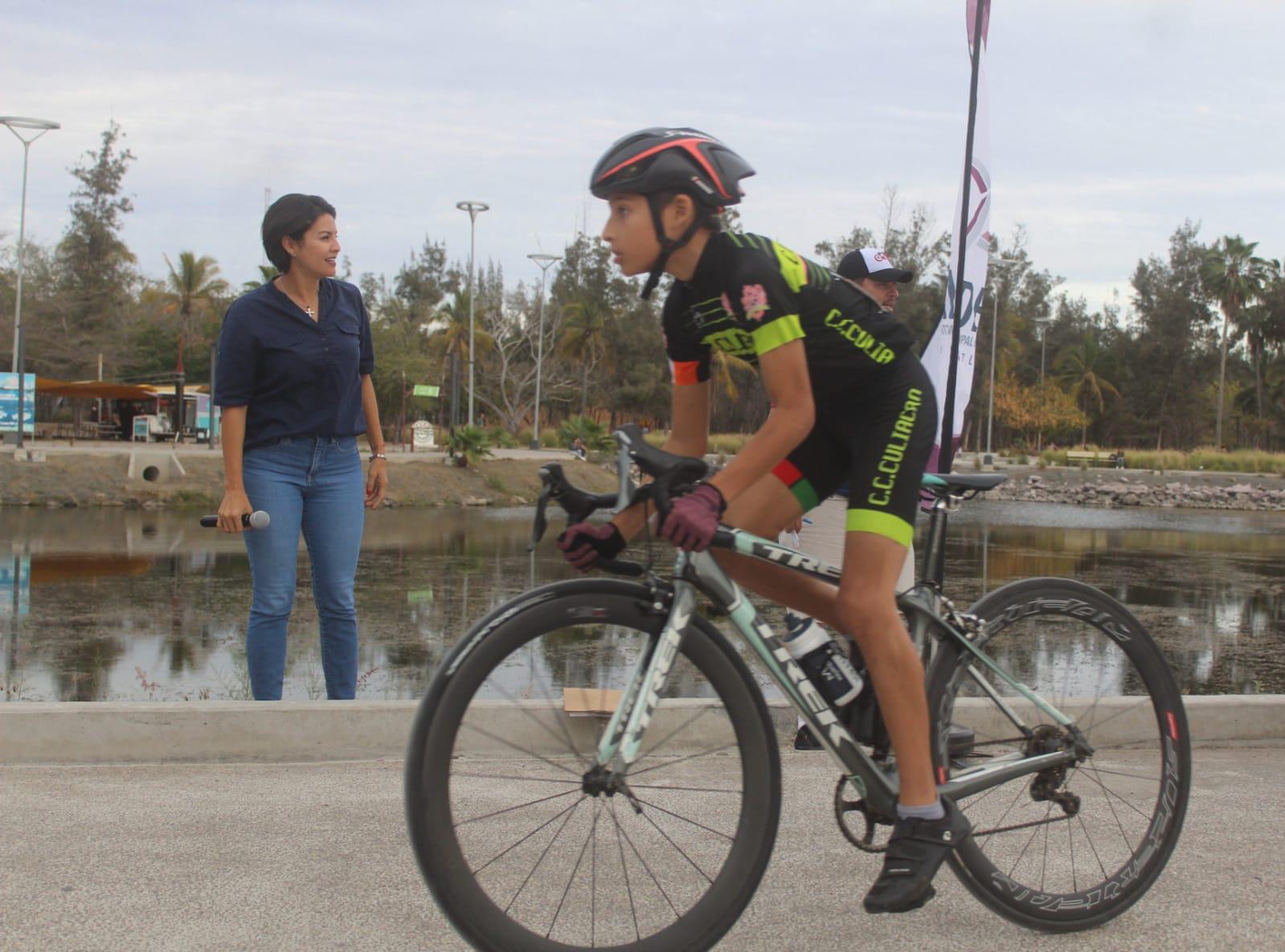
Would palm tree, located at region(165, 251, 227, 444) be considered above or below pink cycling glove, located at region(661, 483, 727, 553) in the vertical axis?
above

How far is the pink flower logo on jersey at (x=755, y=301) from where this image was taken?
2.44 m

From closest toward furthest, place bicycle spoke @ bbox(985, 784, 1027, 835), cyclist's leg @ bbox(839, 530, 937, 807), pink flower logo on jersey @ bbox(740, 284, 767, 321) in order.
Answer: pink flower logo on jersey @ bbox(740, 284, 767, 321), cyclist's leg @ bbox(839, 530, 937, 807), bicycle spoke @ bbox(985, 784, 1027, 835)

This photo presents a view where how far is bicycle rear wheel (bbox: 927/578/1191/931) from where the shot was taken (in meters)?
2.83

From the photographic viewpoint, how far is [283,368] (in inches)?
173

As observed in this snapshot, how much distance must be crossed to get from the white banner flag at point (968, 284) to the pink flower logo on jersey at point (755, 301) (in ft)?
10.2

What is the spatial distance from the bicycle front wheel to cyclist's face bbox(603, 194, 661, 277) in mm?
688

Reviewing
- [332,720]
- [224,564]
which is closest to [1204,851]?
[332,720]

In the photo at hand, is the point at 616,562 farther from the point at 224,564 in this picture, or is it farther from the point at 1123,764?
the point at 224,564

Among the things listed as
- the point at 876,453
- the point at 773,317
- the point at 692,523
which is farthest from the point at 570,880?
the point at 773,317

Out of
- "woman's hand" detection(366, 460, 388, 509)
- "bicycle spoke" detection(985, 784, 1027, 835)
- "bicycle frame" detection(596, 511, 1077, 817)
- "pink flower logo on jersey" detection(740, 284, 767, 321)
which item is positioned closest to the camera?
"bicycle frame" detection(596, 511, 1077, 817)

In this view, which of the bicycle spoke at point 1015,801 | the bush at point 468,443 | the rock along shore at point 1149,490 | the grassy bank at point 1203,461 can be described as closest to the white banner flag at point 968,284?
the bicycle spoke at point 1015,801

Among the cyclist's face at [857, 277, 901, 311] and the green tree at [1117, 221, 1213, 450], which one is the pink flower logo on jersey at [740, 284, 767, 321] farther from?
the green tree at [1117, 221, 1213, 450]

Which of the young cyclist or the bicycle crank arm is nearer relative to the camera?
the young cyclist

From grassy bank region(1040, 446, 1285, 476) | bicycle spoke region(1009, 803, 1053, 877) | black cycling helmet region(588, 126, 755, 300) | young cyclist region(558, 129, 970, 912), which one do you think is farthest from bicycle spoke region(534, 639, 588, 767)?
grassy bank region(1040, 446, 1285, 476)
